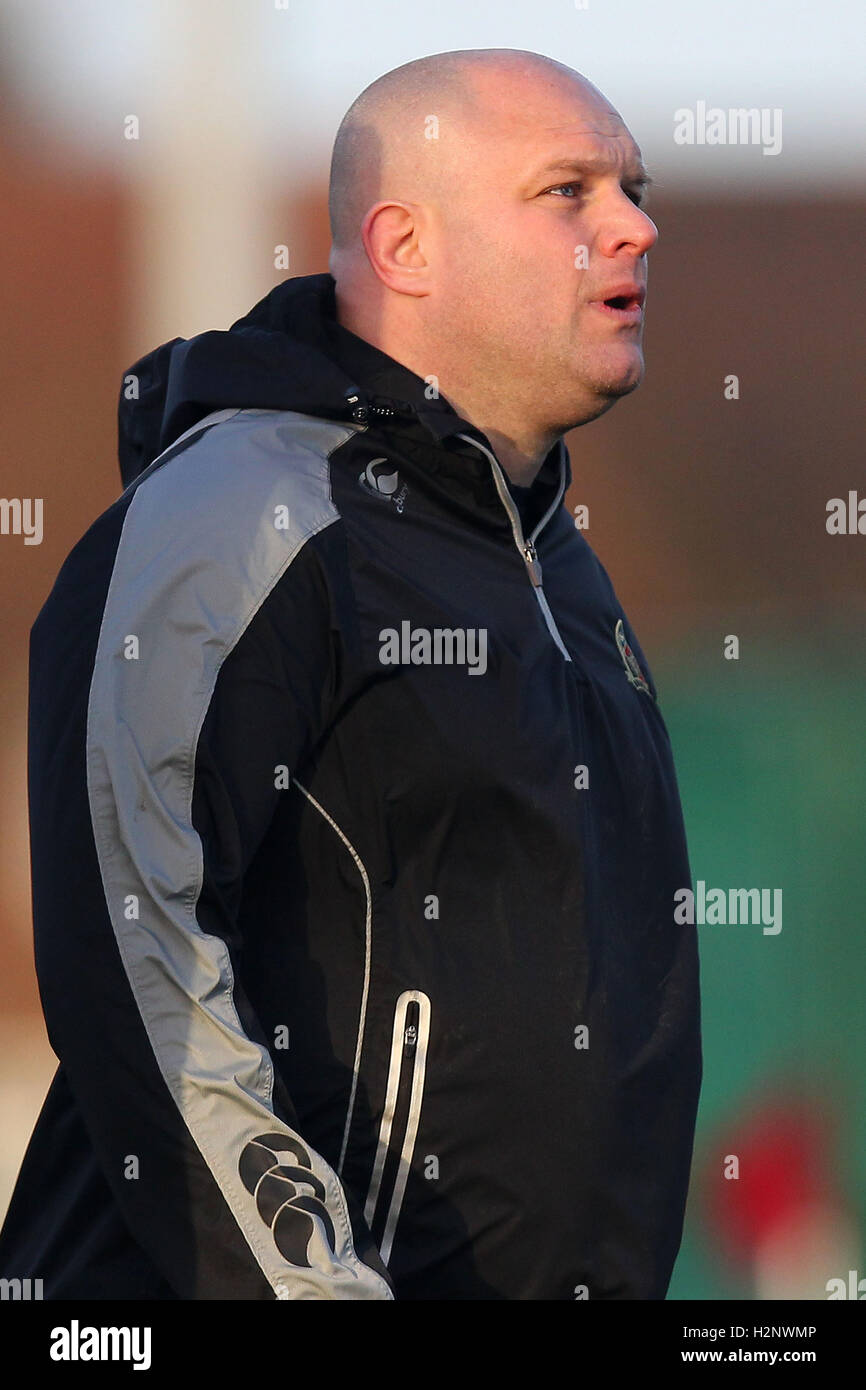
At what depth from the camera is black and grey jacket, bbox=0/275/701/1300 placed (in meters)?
1.34

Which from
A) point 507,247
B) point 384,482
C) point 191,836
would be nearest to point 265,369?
point 384,482

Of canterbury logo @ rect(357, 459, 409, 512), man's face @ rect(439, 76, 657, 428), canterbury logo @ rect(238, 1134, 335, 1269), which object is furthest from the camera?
man's face @ rect(439, 76, 657, 428)

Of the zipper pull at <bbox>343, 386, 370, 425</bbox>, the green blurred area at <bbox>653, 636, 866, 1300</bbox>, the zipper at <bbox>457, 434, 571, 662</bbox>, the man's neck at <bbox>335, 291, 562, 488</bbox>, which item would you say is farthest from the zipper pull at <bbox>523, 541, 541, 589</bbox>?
the green blurred area at <bbox>653, 636, 866, 1300</bbox>

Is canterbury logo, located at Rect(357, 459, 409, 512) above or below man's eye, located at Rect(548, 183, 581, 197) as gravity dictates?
below

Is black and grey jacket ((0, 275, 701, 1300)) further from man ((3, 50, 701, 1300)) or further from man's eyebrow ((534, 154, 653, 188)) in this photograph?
man's eyebrow ((534, 154, 653, 188))

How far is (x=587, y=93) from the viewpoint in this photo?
1.80 m

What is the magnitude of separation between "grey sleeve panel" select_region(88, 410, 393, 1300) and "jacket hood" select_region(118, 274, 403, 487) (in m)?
0.15

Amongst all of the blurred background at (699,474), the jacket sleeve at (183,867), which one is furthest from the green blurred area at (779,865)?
the jacket sleeve at (183,867)

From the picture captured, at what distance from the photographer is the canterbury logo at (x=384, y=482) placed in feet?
5.31

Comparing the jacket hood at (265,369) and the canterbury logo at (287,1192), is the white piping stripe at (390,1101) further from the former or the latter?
the jacket hood at (265,369)

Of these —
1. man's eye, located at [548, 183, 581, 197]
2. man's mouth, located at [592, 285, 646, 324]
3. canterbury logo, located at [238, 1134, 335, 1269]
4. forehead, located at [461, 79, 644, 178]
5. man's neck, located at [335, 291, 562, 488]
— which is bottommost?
canterbury logo, located at [238, 1134, 335, 1269]

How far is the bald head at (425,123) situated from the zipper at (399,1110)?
845 mm

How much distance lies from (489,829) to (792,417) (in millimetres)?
2972

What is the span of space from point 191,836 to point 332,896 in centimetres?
19
